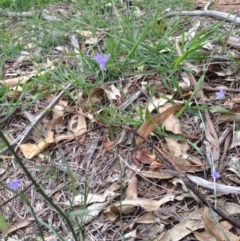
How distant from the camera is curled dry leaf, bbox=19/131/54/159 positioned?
1.72 m

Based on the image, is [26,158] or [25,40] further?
[25,40]

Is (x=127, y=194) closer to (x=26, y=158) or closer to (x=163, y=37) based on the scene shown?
(x=26, y=158)

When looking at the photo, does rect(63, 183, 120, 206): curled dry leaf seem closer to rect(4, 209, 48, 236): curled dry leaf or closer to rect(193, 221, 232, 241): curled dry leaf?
rect(4, 209, 48, 236): curled dry leaf

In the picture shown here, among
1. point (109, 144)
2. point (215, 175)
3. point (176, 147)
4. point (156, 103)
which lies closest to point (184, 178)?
point (215, 175)

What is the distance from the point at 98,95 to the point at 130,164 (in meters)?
0.42

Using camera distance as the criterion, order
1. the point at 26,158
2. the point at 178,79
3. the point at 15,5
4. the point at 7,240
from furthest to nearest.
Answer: the point at 15,5 → the point at 178,79 → the point at 26,158 → the point at 7,240

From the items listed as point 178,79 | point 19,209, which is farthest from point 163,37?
point 19,209

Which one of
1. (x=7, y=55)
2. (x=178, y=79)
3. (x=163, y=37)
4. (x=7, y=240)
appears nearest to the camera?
(x=7, y=240)

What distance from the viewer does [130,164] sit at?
1.57 m

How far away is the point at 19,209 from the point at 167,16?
134cm

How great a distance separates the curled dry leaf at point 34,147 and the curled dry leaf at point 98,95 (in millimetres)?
232

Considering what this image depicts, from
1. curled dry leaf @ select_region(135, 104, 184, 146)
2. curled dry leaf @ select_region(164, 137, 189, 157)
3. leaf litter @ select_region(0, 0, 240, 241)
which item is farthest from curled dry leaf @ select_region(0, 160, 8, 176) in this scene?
curled dry leaf @ select_region(164, 137, 189, 157)

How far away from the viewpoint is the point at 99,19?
2410mm

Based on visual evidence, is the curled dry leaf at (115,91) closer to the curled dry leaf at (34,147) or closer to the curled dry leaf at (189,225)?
the curled dry leaf at (34,147)
